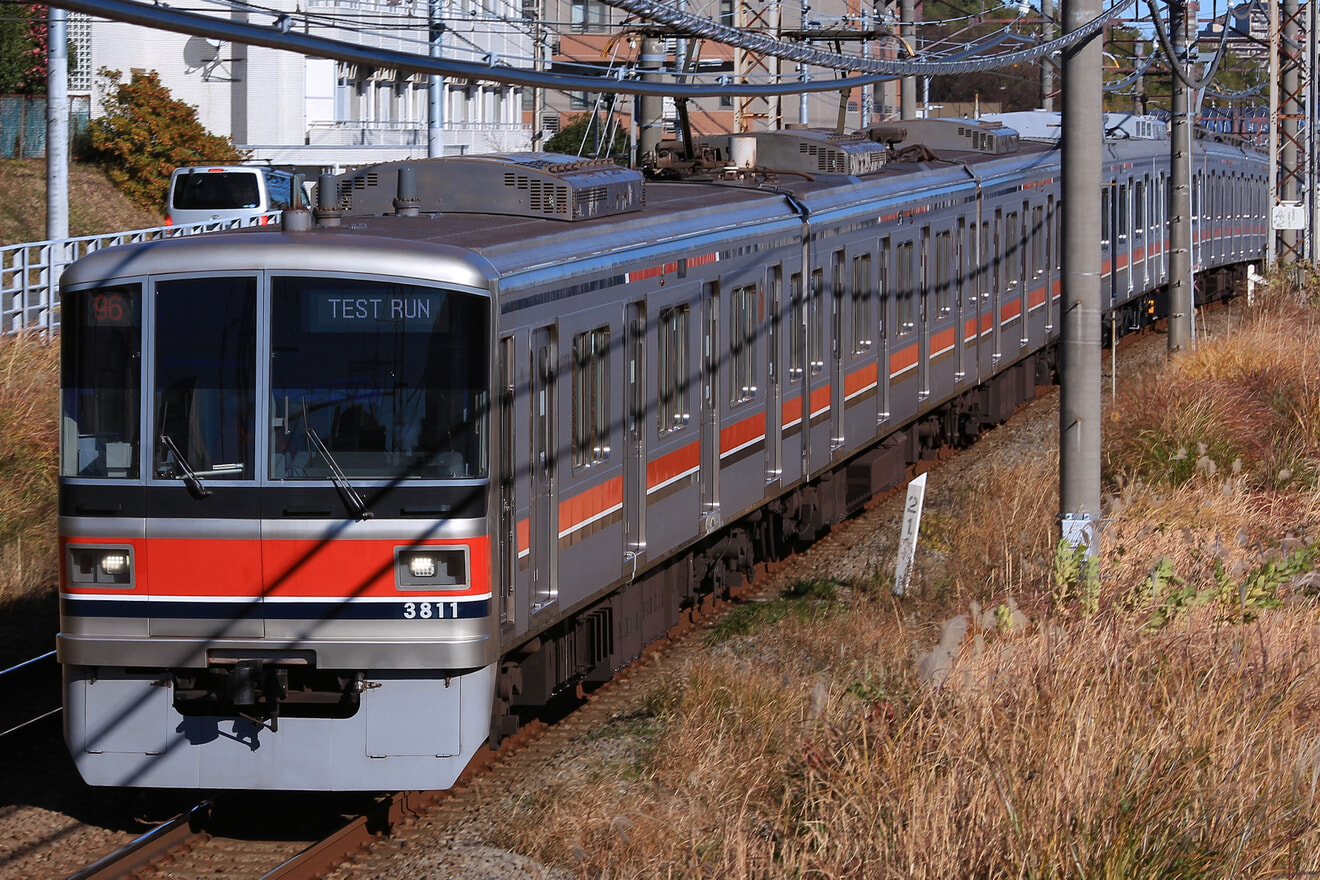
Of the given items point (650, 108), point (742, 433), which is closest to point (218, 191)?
point (650, 108)

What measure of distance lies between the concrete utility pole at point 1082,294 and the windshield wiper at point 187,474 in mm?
4775

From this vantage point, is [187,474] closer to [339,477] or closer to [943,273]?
[339,477]

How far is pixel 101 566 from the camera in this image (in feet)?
25.5

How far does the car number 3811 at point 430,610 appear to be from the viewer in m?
7.71

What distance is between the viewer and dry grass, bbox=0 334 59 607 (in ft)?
42.4

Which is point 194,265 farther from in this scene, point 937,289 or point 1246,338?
point 1246,338

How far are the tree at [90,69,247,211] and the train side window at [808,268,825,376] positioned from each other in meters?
25.4

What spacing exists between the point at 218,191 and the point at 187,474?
19412mm

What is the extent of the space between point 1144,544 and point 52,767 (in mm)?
5939

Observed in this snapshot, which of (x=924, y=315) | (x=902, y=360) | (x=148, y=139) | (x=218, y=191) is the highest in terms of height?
(x=148, y=139)

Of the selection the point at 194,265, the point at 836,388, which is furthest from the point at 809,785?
the point at 836,388

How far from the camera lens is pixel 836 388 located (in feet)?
46.3

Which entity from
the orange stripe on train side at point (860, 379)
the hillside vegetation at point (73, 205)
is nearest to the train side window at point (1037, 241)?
the orange stripe on train side at point (860, 379)

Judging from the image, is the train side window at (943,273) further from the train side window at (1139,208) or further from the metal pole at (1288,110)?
the metal pole at (1288,110)
